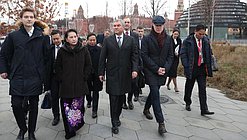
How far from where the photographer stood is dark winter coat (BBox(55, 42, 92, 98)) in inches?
155

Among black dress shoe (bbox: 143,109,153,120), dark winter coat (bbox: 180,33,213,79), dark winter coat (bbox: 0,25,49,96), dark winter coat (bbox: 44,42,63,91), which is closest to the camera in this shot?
dark winter coat (bbox: 0,25,49,96)

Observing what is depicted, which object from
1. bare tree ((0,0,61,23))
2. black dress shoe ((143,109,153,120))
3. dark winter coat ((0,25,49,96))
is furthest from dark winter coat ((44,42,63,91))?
bare tree ((0,0,61,23))

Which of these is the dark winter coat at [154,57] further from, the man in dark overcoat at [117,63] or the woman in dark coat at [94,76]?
the woman in dark coat at [94,76]

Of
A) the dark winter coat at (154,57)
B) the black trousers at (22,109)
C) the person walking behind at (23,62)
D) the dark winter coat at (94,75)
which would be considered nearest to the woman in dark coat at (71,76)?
the person walking behind at (23,62)

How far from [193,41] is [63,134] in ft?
10.7

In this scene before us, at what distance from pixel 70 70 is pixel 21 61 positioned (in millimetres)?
731

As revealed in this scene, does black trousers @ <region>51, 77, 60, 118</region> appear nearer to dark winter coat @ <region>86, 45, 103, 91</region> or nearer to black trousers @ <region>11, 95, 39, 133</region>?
black trousers @ <region>11, 95, 39, 133</region>

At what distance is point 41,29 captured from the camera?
13.1 ft

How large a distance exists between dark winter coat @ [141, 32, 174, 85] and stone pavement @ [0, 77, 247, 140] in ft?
2.96

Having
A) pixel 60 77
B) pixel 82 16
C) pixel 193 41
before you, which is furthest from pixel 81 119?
pixel 82 16

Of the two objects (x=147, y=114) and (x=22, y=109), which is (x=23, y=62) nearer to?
(x=22, y=109)

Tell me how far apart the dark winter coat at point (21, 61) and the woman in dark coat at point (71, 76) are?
0.39m

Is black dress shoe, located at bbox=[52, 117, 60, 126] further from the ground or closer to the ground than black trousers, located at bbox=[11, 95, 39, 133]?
closer to the ground

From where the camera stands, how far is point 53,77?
4395 mm
